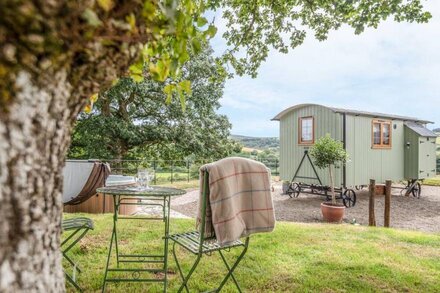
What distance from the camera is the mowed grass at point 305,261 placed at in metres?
2.60

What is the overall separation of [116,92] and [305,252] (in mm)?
9589

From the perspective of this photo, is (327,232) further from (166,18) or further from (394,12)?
(166,18)

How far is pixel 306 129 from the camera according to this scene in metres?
10.7

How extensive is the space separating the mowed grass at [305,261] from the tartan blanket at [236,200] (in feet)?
2.49

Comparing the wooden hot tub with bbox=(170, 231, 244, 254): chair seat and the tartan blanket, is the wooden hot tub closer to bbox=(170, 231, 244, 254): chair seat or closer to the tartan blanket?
bbox=(170, 231, 244, 254): chair seat

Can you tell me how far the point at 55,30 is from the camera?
0.66m

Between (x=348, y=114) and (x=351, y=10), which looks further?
(x=348, y=114)

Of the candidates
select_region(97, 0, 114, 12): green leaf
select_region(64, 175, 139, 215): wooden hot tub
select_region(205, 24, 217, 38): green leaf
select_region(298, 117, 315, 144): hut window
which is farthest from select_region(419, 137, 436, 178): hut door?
select_region(97, 0, 114, 12): green leaf

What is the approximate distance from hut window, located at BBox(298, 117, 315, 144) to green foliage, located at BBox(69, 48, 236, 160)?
364 cm

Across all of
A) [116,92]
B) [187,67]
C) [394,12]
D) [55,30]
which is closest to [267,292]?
[55,30]

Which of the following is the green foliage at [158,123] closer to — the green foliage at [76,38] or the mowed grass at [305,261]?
the mowed grass at [305,261]

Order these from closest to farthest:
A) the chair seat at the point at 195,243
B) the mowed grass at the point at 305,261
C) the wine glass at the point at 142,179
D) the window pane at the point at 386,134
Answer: the chair seat at the point at 195,243
the mowed grass at the point at 305,261
the wine glass at the point at 142,179
the window pane at the point at 386,134

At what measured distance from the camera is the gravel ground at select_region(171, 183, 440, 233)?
7027mm

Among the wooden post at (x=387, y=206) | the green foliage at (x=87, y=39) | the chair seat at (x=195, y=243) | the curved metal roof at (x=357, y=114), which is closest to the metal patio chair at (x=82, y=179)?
the chair seat at (x=195, y=243)
